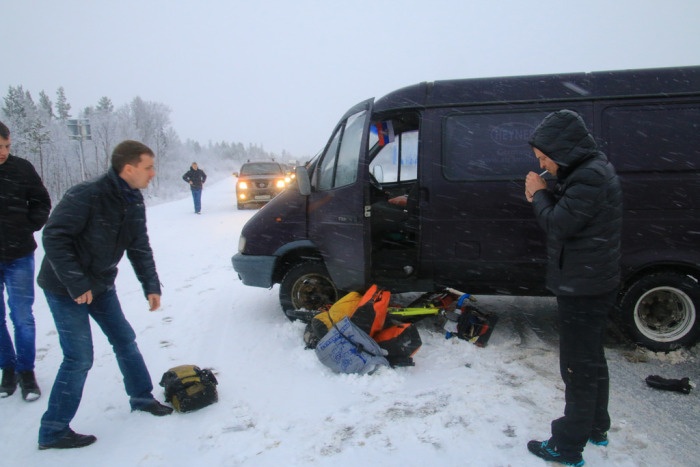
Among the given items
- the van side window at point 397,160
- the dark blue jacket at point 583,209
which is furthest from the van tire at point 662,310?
the van side window at point 397,160

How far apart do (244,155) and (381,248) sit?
436 ft

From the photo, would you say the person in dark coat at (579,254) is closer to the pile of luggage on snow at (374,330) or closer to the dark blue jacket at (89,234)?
the pile of luggage on snow at (374,330)

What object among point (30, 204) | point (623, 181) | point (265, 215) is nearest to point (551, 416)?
point (623, 181)

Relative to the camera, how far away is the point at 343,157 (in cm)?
469

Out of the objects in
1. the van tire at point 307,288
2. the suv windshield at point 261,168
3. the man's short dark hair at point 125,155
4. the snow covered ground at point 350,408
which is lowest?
the snow covered ground at point 350,408

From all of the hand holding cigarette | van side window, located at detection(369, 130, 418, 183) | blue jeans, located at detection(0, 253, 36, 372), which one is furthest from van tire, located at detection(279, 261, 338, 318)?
the hand holding cigarette

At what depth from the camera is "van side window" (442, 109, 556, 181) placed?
414 centimetres

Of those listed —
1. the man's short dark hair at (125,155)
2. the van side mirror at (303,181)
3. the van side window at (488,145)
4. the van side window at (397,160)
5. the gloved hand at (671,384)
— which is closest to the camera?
the man's short dark hair at (125,155)

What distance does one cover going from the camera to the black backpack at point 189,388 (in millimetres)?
3344

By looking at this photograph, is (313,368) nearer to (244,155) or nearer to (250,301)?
(250,301)

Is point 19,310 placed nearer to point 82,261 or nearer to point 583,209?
point 82,261

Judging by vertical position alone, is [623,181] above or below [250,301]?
above

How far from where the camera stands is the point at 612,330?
4.64 meters

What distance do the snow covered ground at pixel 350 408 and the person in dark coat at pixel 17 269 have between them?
25 centimetres
